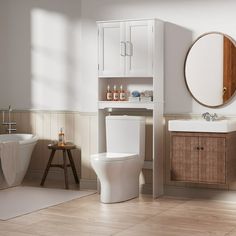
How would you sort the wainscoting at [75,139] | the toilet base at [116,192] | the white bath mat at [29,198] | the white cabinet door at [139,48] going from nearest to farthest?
the white bath mat at [29,198]
the toilet base at [116,192]
the white cabinet door at [139,48]
the wainscoting at [75,139]

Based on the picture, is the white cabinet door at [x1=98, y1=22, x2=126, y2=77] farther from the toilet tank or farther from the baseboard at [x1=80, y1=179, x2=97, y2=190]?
the baseboard at [x1=80, y1=179, x2=97, y2=190]

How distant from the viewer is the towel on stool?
6.79m

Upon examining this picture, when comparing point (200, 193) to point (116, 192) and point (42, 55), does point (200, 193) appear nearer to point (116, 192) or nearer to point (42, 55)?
point (116, 192)

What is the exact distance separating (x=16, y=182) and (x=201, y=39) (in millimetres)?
2796

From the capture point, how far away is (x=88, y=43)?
6.91m

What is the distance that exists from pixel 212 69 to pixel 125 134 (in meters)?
1.17

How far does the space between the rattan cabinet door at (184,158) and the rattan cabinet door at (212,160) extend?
5 cm

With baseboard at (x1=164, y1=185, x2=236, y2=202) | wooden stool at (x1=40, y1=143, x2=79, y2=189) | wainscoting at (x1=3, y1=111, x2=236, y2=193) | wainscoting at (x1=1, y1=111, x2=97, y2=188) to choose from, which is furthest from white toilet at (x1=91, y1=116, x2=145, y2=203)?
wooden stool at (x1=40, y1=143, x2=79, y2=189)

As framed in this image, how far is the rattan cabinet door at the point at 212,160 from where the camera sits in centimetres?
588

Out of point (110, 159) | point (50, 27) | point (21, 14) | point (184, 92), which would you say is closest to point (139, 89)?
point (184, 92)

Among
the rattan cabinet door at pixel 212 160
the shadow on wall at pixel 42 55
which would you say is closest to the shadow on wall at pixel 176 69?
the rattan cabinet door at pixel 212 160

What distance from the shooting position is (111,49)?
6582mm

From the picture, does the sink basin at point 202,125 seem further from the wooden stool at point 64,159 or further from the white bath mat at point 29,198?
the wooden stool at point 64,159

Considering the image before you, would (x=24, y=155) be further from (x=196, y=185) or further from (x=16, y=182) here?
(x=196, y=185)
